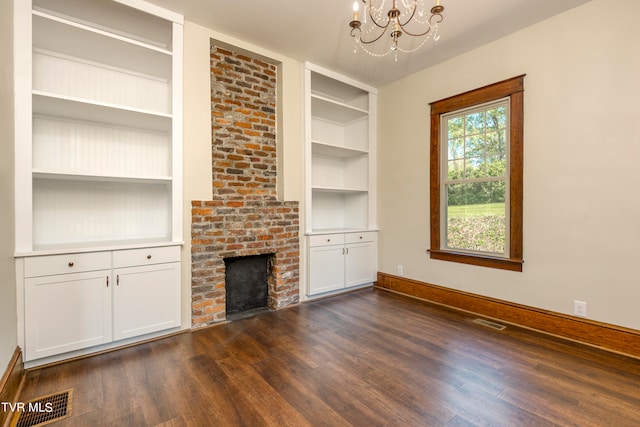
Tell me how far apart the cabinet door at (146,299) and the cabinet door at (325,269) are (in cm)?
158

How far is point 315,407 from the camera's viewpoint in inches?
70.2

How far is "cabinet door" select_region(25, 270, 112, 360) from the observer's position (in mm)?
2166

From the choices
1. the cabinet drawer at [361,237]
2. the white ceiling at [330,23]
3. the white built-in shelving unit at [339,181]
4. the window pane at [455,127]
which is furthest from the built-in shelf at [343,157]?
the window pane at [455,127]

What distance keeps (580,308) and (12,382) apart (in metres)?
4.27

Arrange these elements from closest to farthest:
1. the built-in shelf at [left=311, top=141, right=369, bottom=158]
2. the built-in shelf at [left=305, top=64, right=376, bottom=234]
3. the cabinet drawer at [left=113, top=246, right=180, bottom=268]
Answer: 1. the cabinet drawer at [left=113, top=246, right=180, bottom=268]
2. the built-in shelf at [left=311, top=141, right=369, bottom=158]
3. the built-in shelf at [left=305, top=64, right=376, bottom=234]

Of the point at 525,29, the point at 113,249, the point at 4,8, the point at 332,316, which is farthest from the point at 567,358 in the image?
the point at 4,8

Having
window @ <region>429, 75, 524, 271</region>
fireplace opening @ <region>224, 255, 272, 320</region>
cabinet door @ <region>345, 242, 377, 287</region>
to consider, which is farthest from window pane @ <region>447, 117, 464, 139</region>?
fireplace opening @ <region>224, 255, 272, 320</region>

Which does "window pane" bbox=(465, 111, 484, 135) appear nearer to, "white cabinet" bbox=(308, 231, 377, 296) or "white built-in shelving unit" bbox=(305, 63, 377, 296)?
"white built-in shelving unit" bbox=(305, 63, 377, 296)

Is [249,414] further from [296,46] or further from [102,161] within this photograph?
[296,46]

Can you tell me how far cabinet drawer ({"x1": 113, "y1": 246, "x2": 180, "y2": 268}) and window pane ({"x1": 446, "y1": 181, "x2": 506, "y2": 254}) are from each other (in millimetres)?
3079

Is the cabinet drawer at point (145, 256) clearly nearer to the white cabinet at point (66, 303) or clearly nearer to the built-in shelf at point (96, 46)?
the white cabinet at point (66, 303)

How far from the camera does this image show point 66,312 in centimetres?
229

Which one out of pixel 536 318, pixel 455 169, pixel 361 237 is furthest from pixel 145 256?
pixel 536 318

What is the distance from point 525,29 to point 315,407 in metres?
3.81
